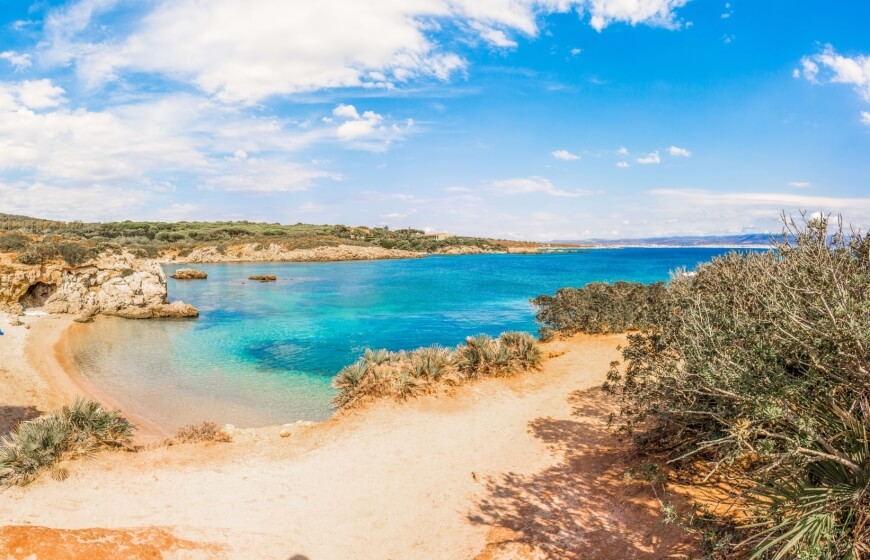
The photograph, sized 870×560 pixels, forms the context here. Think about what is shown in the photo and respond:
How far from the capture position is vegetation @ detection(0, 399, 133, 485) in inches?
299

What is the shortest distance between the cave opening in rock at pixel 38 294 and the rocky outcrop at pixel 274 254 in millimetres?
47638

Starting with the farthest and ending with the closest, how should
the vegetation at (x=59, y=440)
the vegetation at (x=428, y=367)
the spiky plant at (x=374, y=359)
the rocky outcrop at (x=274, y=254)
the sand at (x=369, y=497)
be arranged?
the rocky outcrop at (x=274, y=254) < the spiky plant at (x=374, y=359) < the vegetation at (x=428, y=367) < the vegetation at (x=59, y=440) < the sand at (x=369, y=497)

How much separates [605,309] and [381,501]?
13.8 metres

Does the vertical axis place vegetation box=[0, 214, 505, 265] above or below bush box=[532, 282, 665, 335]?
above

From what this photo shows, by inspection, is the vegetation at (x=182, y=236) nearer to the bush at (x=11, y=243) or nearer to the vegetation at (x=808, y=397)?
the bush at (x=11, y=243)

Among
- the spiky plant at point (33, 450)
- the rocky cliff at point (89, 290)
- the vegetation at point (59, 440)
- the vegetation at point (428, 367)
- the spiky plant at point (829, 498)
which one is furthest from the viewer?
the rocky cliff at point (89, 290)

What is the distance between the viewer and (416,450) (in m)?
9.32

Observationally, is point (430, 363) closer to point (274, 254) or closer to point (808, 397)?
point (808, 397)

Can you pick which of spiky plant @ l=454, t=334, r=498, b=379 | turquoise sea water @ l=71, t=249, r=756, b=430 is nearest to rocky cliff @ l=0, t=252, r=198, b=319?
turquoise sea water @ l=71, t=249, r=756, b=430

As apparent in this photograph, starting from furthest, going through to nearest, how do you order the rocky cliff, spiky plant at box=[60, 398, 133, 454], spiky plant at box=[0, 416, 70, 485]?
the rocky cliff, spiky plant at box=[60, 398, 133, 454], spiky plant at box=[0, 416, 70, 485]

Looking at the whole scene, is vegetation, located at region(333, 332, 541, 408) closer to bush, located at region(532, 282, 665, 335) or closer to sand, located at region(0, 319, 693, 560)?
sand, located at region(0, 319, 693, 560)

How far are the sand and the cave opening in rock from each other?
2766cm

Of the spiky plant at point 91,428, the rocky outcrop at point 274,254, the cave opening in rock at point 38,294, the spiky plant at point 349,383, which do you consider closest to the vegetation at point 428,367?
the spiky plant at point 349,383

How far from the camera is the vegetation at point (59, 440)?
760 cm
